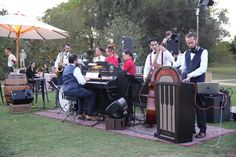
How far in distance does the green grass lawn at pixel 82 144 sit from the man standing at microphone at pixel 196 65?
0.45 m

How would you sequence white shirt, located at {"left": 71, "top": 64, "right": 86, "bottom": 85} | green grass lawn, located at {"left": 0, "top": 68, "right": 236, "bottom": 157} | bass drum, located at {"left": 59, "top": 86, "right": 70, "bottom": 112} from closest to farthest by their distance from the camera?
green grass lawn, located at {"left": 0, "top": 68, "right": 236, "bottom": 157} → white shirt, located at {"left": 71, "top": 64, "right": 86, "bottom": 85} → bass drum, located at {"left": 59, "top": 86, "right": 70, "bottom": 112}

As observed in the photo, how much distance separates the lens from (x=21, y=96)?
10.0 metres

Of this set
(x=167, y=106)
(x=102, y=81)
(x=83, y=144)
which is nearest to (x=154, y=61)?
(x=102, y=81)

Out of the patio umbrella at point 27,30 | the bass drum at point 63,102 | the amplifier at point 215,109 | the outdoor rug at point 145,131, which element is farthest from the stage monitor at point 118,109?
the patio umbrella at point 27,30

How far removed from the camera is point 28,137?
6.84 meters

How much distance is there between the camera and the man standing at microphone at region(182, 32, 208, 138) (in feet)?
21.0

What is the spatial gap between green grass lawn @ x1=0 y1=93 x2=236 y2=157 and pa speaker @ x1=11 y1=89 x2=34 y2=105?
6.54 feet

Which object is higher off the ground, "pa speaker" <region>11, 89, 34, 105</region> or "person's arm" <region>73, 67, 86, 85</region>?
"person's arm" <region>73, 67, 86, 85</region>

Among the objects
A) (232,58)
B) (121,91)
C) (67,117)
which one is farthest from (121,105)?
(232,58)

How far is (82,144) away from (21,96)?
4.28m

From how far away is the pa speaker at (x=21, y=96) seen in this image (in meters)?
9.89

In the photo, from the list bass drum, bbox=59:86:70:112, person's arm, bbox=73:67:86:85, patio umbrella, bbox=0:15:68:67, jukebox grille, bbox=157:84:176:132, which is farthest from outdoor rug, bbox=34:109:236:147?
patio umbrella, bbox=0:15:68:67

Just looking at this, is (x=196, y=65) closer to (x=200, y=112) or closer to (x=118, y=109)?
(x=200, y=112)

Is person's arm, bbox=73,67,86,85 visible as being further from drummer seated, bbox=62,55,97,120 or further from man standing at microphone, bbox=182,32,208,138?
man standing at microphone, bbox=182,32,208,138
